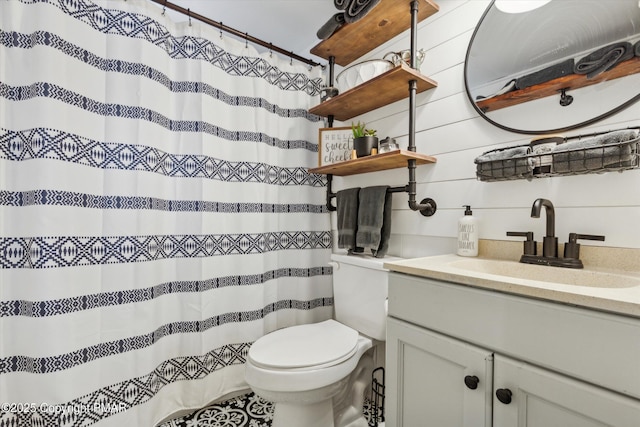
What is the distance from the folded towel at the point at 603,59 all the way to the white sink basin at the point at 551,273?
624 millimetres

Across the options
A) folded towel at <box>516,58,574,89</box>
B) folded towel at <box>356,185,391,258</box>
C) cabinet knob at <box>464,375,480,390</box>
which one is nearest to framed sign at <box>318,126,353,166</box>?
folded towel at <box>356,185,391,258</box>

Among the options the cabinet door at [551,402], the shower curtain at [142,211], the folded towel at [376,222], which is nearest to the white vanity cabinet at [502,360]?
the cabinet door at [551,402]

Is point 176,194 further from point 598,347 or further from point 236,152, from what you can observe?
point 598,347

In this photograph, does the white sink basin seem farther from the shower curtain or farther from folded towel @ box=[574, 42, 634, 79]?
the shower curtain

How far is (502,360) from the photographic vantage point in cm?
70

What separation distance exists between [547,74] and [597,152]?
1.20 ft

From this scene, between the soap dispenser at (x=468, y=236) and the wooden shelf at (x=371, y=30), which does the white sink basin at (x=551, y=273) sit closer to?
the soap dispenser at (x=468, y=236)

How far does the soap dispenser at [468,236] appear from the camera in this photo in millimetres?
1109

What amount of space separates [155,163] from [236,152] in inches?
16.0

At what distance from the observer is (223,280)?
5.01 feet

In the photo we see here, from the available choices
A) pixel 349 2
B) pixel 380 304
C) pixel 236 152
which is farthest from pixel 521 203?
pixel 236 152

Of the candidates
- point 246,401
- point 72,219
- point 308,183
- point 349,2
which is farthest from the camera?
point 308,183

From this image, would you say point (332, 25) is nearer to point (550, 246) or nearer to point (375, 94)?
point (375, 94)

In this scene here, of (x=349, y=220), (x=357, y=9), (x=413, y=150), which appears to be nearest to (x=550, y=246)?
(x=413, y=150)
